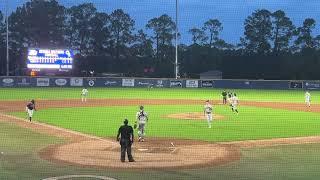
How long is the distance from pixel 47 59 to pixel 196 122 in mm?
27960

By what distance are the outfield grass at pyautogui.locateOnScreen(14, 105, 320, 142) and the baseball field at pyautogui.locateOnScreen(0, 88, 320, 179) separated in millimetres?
44

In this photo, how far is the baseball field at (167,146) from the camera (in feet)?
44.8

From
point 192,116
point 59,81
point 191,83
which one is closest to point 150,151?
point 192,116

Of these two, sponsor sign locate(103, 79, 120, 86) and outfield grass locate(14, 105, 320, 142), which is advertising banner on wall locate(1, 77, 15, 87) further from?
outfield grass locate(14, 105, 320, 142)

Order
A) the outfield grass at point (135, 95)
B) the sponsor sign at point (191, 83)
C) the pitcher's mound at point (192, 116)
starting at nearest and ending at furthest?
1. the pitcher's mound at point (192, 116)
2. the outfield grass at point (135, 95)
3. the sponsor sign at point (191, 83)

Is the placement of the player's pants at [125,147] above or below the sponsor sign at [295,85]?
below

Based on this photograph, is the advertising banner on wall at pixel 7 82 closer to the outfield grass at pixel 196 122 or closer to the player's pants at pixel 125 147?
the outfield grass at pixel 196 122

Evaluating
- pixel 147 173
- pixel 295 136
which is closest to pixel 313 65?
pixel 295 136

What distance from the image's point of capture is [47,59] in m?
50.2

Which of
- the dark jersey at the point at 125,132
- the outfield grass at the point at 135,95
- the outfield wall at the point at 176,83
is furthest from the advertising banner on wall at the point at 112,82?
the dark jersey at the point at 125,132

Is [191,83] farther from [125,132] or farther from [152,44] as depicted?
[125,132]

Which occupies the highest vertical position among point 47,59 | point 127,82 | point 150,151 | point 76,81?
point 47,59

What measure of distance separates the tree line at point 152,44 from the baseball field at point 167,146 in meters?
33.1

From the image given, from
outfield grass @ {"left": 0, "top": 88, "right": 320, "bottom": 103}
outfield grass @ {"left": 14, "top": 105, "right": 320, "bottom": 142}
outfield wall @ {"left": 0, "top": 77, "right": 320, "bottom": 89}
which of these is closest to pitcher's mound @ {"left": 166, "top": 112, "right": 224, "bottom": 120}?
outfield grass @ {"left": 14, "top": 105, "right": 320, "bottom": 142}
